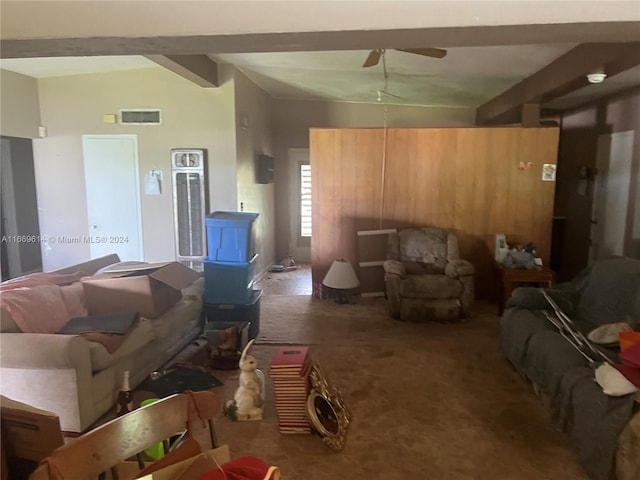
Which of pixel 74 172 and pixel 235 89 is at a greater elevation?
pixel 235 89

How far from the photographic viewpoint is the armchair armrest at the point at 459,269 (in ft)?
16.0

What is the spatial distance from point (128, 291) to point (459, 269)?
310cm

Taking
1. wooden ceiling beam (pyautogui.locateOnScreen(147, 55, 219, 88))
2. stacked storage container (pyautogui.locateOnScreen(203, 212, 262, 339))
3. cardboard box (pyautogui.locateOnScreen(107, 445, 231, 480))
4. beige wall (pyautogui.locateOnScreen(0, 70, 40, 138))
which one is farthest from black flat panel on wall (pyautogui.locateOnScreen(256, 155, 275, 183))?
cardboard box (pyautogui.locateOnScreen(107, 445, 231, 480))

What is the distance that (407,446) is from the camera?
275 cm

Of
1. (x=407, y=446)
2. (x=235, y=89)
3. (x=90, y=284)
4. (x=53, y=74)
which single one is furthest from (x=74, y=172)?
(x=407, y=446)

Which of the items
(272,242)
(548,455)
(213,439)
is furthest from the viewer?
(272,242)

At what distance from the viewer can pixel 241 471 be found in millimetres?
1411

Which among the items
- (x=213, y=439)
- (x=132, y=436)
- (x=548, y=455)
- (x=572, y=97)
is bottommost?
(x=548, y=455)

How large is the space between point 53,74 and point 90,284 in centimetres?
344

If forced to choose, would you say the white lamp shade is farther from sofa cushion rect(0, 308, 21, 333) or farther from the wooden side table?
sofa cushion rect(0, 308, 21, 333)

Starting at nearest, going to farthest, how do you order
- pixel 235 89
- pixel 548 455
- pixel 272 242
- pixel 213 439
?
pixel 213 439, pixel 548 455, pixel 235 89, pixel 272 242

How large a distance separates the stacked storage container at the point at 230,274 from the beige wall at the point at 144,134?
1.37 m

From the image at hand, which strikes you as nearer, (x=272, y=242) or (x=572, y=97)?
(x=572, y=97)

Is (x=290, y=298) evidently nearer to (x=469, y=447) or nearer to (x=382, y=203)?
(x=382, y=203)
